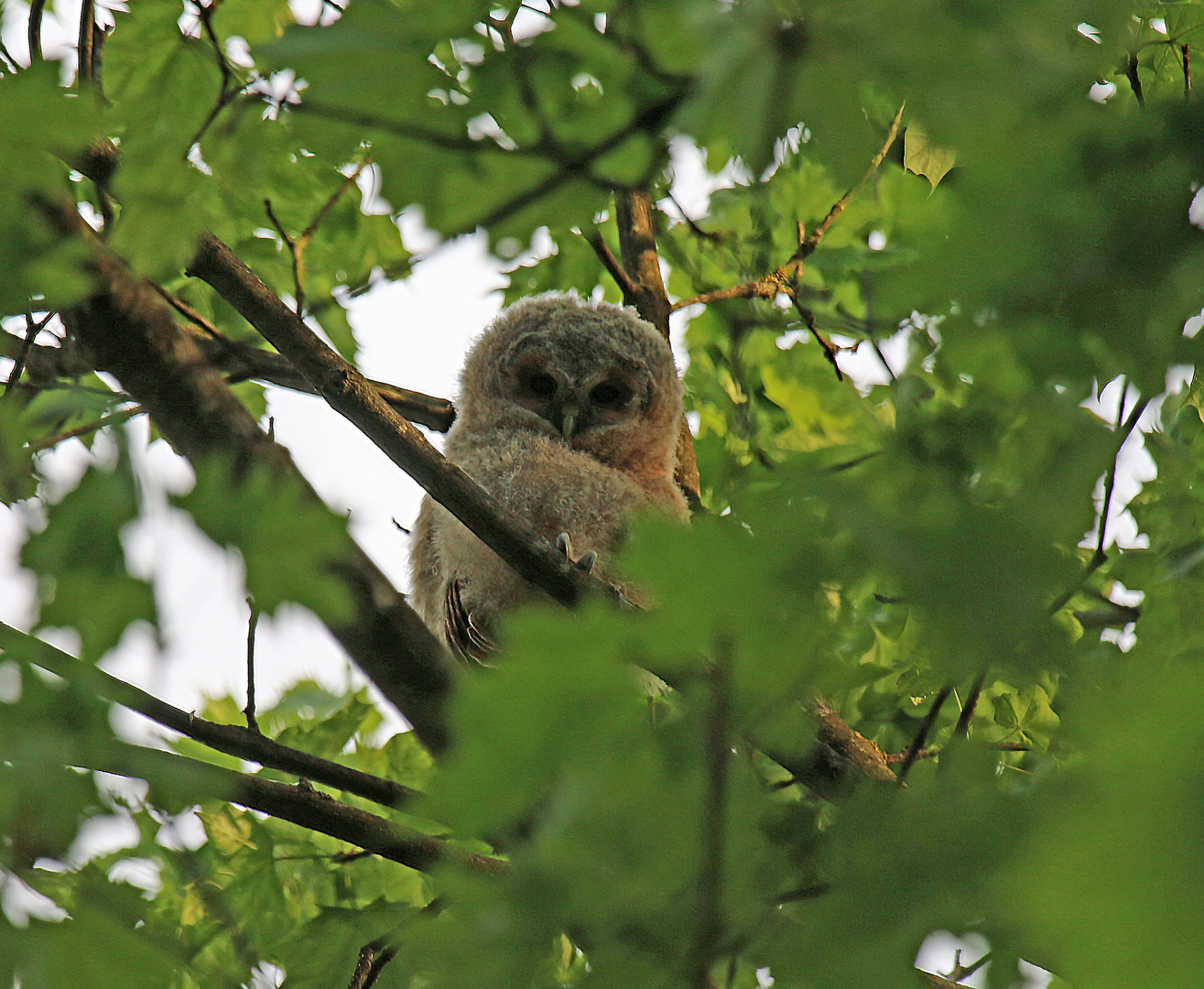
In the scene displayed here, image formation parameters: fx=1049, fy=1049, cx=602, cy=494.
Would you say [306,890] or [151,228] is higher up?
[151,228]

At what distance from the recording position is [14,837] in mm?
1096

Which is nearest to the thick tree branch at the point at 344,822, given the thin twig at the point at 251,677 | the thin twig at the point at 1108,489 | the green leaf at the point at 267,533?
the thin twig at the point at 251,677

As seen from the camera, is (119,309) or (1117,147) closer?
(1117,147)

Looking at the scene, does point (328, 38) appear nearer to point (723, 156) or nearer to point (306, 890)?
point (723, 156)

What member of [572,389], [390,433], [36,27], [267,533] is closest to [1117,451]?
[267,533]

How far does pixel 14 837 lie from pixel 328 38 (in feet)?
3.09

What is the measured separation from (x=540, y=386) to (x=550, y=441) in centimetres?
36

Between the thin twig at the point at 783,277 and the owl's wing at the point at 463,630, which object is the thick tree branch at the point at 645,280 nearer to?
the thin twig at the point at 783,277

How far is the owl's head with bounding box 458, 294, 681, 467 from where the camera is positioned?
3.43 meters

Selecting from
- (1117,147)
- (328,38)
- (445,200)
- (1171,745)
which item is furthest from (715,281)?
(1171,745)

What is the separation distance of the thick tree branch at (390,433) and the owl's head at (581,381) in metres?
1.47

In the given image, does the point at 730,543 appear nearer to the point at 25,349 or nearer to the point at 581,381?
the point at 25,349

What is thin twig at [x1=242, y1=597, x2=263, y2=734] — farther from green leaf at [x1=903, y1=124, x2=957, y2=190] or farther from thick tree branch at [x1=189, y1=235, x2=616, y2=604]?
green leaf at [x1=903, y1=124, x2=957, y2=190]

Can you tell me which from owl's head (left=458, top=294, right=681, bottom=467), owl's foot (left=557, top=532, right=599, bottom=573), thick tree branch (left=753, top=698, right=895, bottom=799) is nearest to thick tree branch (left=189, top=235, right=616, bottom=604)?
thick tree branch (left=753, top=698, right=895, bottom=799)
